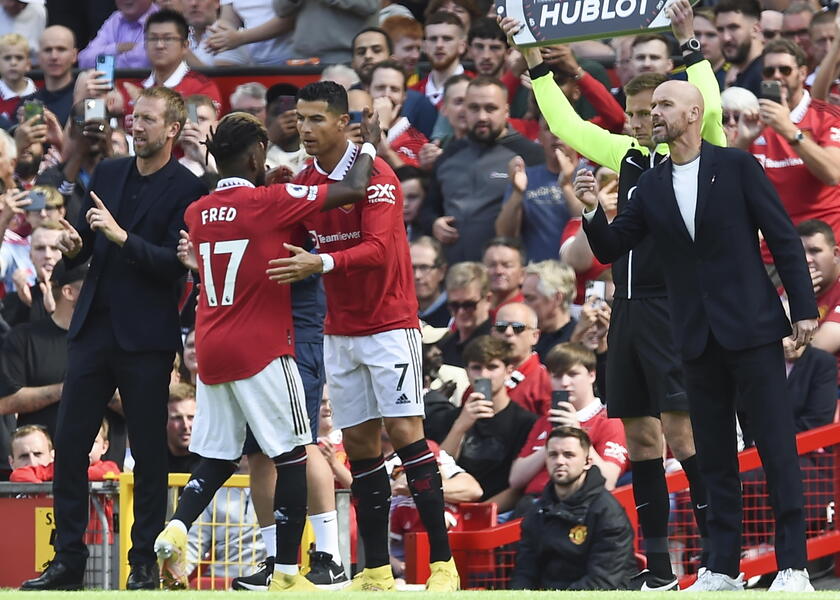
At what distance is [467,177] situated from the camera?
12.5 metres

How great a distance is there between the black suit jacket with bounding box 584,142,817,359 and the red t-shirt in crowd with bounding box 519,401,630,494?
2.30 meters

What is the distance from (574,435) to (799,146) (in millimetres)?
2807

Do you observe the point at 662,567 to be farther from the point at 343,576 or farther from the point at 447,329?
the point at 447,329

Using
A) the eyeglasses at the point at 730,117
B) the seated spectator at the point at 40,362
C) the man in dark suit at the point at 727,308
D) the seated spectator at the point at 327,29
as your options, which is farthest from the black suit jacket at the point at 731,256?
the seated spectator at the point at 327,29

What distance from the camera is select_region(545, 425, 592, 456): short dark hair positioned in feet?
30.8

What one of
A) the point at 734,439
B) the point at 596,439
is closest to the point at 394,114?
the point at 596,439

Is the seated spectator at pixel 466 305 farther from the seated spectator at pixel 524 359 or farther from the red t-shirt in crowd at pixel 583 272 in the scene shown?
the red t-shirt in crowd at pixel 583 272

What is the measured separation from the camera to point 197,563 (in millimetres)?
9438

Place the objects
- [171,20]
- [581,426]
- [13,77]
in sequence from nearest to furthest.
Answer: [581,426] → [171,20] → [13,77]

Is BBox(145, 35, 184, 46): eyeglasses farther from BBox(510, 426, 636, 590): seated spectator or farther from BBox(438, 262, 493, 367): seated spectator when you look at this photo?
BBox(510, 426, 636, 590): seated spectator

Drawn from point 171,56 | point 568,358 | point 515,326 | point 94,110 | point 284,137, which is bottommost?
point 568,358

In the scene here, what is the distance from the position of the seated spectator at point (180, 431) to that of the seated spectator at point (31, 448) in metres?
0.71

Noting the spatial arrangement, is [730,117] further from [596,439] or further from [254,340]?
[254,340]

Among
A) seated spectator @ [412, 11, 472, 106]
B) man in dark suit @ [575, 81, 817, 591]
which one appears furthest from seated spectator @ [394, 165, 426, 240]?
man in dark suit @ [575, 81, 817, 591]
